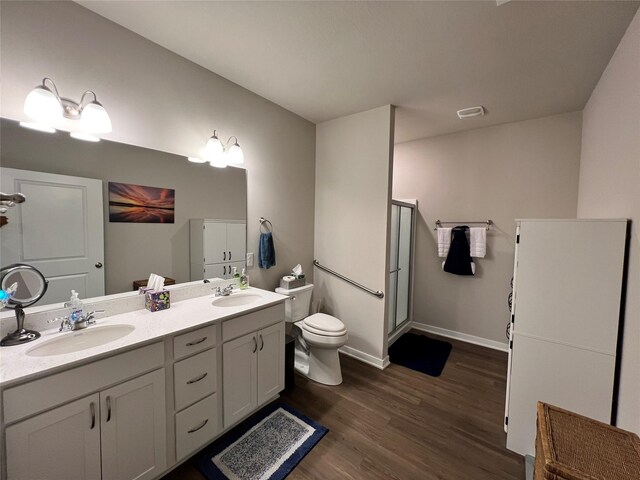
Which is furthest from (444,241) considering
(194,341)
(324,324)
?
(194,341)

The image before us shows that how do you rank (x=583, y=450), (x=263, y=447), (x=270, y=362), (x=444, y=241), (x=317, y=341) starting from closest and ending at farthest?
(x=583, y=450) < (x=263, y=447) < (x=270, y=362) < (x=317, y=341) < (x=444, y=241)

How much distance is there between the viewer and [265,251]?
8.23 feet

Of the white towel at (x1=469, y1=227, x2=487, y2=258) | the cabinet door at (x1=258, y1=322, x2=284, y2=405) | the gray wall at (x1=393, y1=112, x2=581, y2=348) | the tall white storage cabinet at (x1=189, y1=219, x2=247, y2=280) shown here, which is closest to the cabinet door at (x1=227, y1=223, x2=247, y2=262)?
the tall white storage cabinet at (x1=189, y1=219, x2=247, y2=280)

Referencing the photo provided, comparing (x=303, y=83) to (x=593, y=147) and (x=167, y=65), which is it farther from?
(x=593, y=147)

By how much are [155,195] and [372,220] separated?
193 cm

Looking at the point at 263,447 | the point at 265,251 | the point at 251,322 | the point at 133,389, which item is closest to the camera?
the point at 133,389

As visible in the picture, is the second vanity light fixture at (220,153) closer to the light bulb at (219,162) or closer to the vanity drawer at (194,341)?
the light bulb at (219,162)

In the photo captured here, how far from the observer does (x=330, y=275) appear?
10.1ft

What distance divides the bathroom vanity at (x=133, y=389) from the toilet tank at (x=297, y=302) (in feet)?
2.02

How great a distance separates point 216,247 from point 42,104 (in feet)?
4.18

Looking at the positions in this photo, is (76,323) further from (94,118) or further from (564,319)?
(564,319)

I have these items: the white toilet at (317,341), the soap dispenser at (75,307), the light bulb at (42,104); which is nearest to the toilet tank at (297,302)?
the white toilet at (317,341)

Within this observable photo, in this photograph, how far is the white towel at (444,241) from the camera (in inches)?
129

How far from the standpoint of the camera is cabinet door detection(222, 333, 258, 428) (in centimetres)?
167
